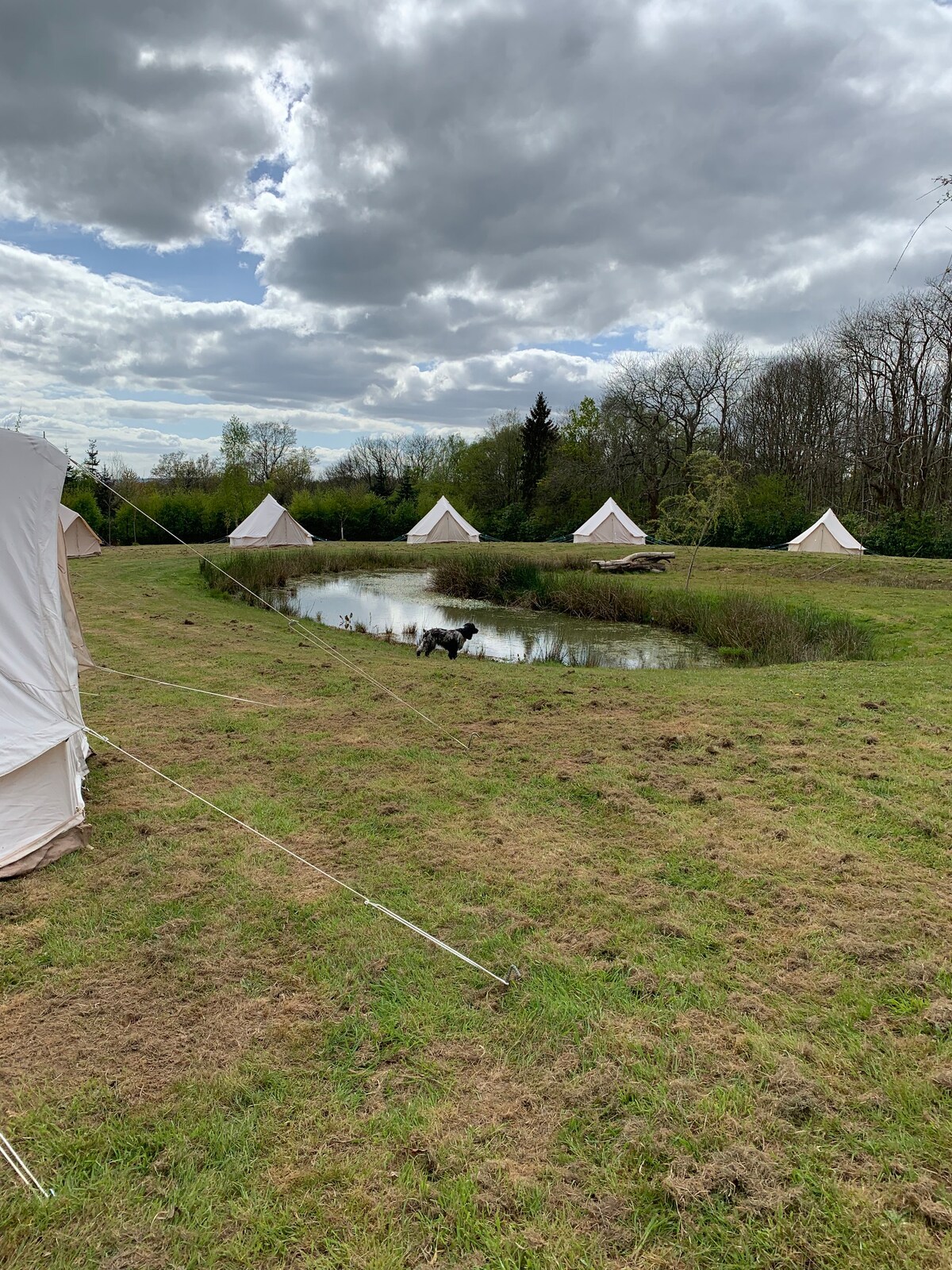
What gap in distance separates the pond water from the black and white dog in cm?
52

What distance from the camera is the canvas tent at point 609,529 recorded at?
24.6 meters

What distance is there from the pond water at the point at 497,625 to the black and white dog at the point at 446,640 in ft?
1.72

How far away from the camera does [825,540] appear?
2064cm

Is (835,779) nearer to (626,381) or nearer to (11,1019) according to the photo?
(11,1019)

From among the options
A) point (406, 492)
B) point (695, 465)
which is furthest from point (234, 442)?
point (695, 465)

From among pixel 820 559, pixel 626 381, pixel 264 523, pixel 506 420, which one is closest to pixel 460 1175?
pixel 820 559

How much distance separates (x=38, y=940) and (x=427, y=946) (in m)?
1.39

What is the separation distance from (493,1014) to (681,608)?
1044cm

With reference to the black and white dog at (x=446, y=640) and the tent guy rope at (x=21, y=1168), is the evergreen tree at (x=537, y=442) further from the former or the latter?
the tent guy rope at (x=21, y=1168)

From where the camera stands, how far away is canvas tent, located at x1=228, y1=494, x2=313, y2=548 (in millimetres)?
22844

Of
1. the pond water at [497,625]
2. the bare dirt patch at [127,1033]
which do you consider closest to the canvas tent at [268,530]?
the pond water at [497,625]

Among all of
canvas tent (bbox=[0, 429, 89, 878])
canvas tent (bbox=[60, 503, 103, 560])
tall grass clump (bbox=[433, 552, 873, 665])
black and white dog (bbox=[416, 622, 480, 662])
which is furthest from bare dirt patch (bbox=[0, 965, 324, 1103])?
canvas tent (bbox=[60, 503, 103, 560])

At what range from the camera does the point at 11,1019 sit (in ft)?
6.79

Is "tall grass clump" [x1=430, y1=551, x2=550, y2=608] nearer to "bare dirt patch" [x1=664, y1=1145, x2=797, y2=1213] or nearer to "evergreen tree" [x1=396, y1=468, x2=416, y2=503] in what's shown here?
"bare dirt patch" [x1=664, y1=1145, x2=797, y2=1213]
